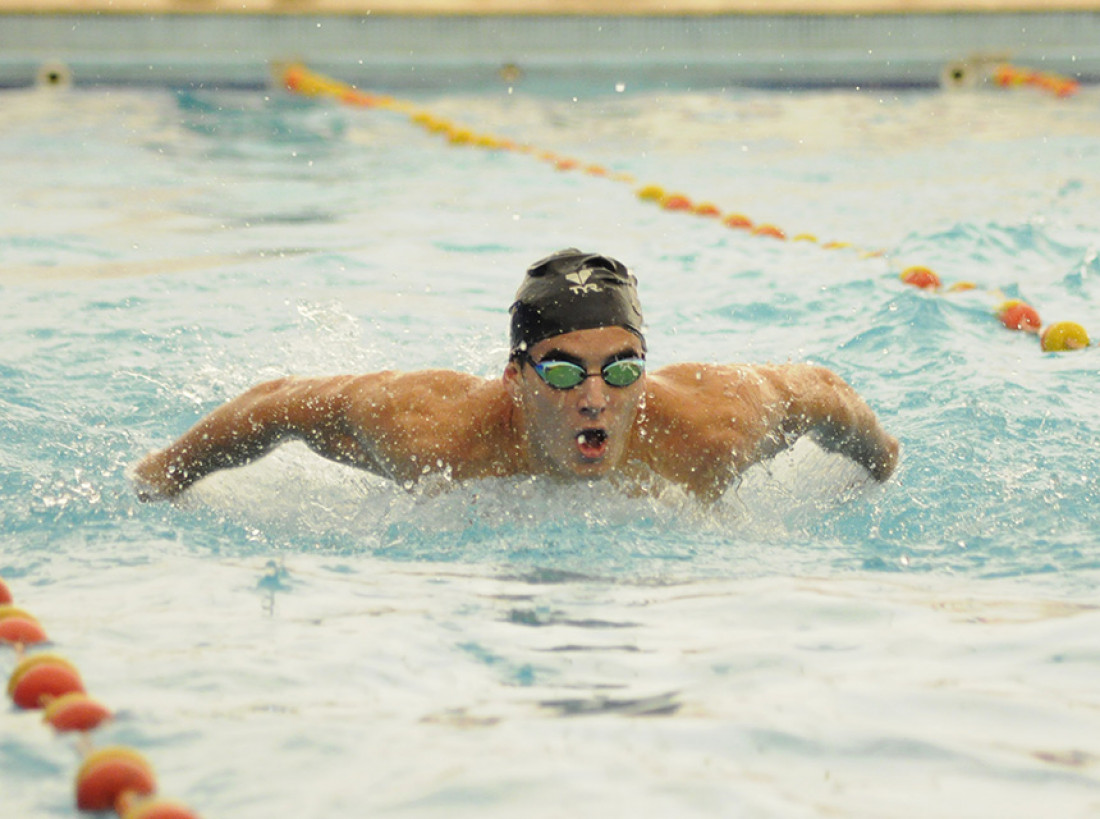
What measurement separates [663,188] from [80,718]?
765 centimetres

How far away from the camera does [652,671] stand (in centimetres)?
265

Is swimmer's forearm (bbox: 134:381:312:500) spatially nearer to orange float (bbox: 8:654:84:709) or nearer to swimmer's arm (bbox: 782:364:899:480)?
orange float (bbox: 8:654:84:709)

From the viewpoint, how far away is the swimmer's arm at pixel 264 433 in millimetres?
3531

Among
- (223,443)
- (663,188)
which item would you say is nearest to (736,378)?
(223,443)

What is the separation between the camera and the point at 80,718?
2.39m

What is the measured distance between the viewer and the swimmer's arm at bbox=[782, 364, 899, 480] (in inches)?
144

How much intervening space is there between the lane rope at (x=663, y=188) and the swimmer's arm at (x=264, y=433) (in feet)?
11.0

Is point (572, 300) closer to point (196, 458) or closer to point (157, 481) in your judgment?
point (196, 458)

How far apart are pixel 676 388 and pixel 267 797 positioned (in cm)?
189

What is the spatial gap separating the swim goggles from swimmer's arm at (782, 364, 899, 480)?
21.7 inches

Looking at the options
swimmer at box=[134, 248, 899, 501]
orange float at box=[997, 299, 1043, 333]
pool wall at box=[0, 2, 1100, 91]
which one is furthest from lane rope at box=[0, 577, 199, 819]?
pool wall at box=[0, 2, 1100, 91]

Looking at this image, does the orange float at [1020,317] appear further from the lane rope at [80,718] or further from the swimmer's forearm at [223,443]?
the lane rope at [80,718]

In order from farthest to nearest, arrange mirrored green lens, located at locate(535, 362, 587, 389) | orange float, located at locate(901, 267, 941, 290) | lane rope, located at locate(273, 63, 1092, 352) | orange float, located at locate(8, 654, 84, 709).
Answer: orange float, located at locate(901, 267, 941, 290) < lane rope, located at locate(273, 63, 1092, 352) < mirrored green lens, located at locate(535, 362, 587, 389) < orange float, located at locate(8, 654, 84, 709)

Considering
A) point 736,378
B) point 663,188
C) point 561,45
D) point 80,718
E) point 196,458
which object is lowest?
point 80,718
